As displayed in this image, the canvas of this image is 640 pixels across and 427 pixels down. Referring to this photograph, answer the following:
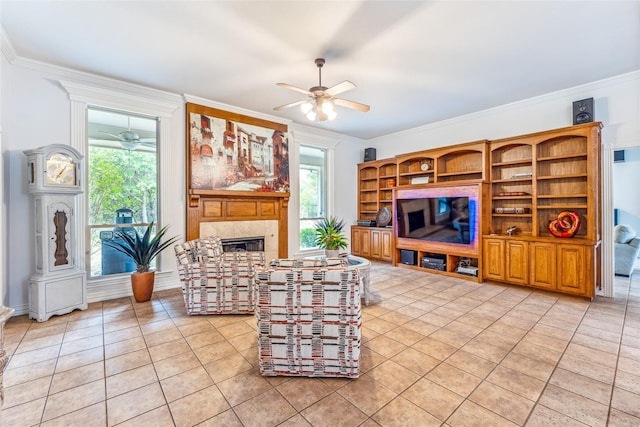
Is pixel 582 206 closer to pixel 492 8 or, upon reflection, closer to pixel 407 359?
pixel 492 8

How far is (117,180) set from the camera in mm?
4059

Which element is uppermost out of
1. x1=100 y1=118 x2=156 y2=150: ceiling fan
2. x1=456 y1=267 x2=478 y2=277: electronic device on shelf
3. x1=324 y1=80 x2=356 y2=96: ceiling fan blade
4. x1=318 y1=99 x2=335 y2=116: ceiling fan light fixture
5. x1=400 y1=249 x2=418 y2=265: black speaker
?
x1=324 y1=80 x2=356 y2=96: ceiling fan blade

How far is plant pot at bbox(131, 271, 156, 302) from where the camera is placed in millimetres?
3736

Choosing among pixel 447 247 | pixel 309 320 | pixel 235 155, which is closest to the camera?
pixel 309 320

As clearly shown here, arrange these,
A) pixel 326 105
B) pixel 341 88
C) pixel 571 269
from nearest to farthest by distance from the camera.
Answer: pixel 341 88
pixel 326 105
pixel 571 269

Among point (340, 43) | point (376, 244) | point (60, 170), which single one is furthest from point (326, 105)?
point (376, 244)

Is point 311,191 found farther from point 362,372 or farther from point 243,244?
point 362,372

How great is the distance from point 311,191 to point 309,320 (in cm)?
443

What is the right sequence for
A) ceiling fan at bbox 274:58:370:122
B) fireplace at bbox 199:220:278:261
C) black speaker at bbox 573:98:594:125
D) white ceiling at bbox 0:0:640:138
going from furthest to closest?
1. fireplace at bbox 199:220:278:261
2. black speaker at bbox 573:98:594:125
3. ceiling fan at bbox 274:58:370:122
4. white ceiling at bbox 0:0:640:138

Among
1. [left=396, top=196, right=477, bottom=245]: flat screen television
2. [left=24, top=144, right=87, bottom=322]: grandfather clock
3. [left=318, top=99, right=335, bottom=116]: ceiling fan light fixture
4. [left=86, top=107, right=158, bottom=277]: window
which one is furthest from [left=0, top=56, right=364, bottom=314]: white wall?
[left=396, top=196, right=477, bottom=245]: flat screen television

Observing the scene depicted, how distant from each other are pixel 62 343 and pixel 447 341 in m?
3.57

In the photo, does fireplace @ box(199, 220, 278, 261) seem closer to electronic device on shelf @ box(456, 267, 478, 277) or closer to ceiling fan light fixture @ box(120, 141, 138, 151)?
ceiling fan light fixture @ box(120, 141, 138, 151)

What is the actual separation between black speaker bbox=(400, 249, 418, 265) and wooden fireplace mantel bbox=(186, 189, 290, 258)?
2.34 metres

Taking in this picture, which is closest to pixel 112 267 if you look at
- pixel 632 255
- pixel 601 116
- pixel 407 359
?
pixel 407 359
